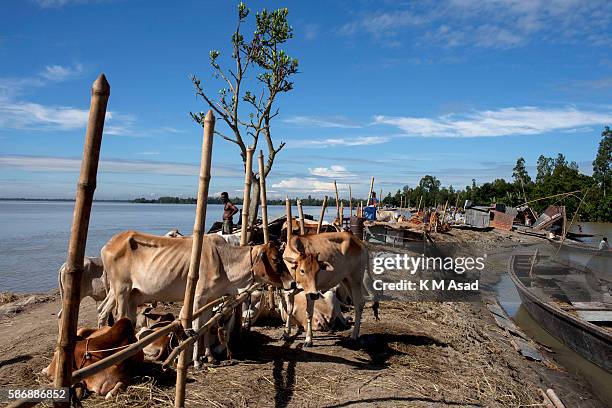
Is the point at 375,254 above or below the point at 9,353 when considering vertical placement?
above

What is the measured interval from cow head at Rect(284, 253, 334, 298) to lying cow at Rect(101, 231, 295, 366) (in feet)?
0.49

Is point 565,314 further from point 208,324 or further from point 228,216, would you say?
point 228,216

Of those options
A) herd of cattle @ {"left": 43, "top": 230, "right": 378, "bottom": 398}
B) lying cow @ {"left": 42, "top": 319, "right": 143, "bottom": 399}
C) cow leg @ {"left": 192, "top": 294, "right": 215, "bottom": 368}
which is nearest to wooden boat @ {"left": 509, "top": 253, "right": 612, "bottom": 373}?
herd of cattle @ {"left": 43, "top": 230, "right": 378, "bottom": 398}

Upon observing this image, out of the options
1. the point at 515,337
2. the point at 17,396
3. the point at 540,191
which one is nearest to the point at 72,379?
the point at 17,396

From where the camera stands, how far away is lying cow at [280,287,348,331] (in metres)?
8.54

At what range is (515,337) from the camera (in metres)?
10.8

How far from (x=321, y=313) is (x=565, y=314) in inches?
230

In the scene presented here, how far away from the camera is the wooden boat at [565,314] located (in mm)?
9328

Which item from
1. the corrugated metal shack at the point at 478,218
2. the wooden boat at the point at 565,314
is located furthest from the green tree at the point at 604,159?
the wooden boat at the point at 565,314

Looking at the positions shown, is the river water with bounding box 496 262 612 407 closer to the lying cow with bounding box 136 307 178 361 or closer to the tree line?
the lying cow with bounding box 136 307 178 361

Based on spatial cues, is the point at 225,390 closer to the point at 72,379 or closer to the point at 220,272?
the point at 220,272

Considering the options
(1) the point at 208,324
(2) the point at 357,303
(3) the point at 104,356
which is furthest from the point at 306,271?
(3) the point at 104,356

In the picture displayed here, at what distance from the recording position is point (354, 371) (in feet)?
21.6

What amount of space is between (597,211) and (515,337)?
61986mm
